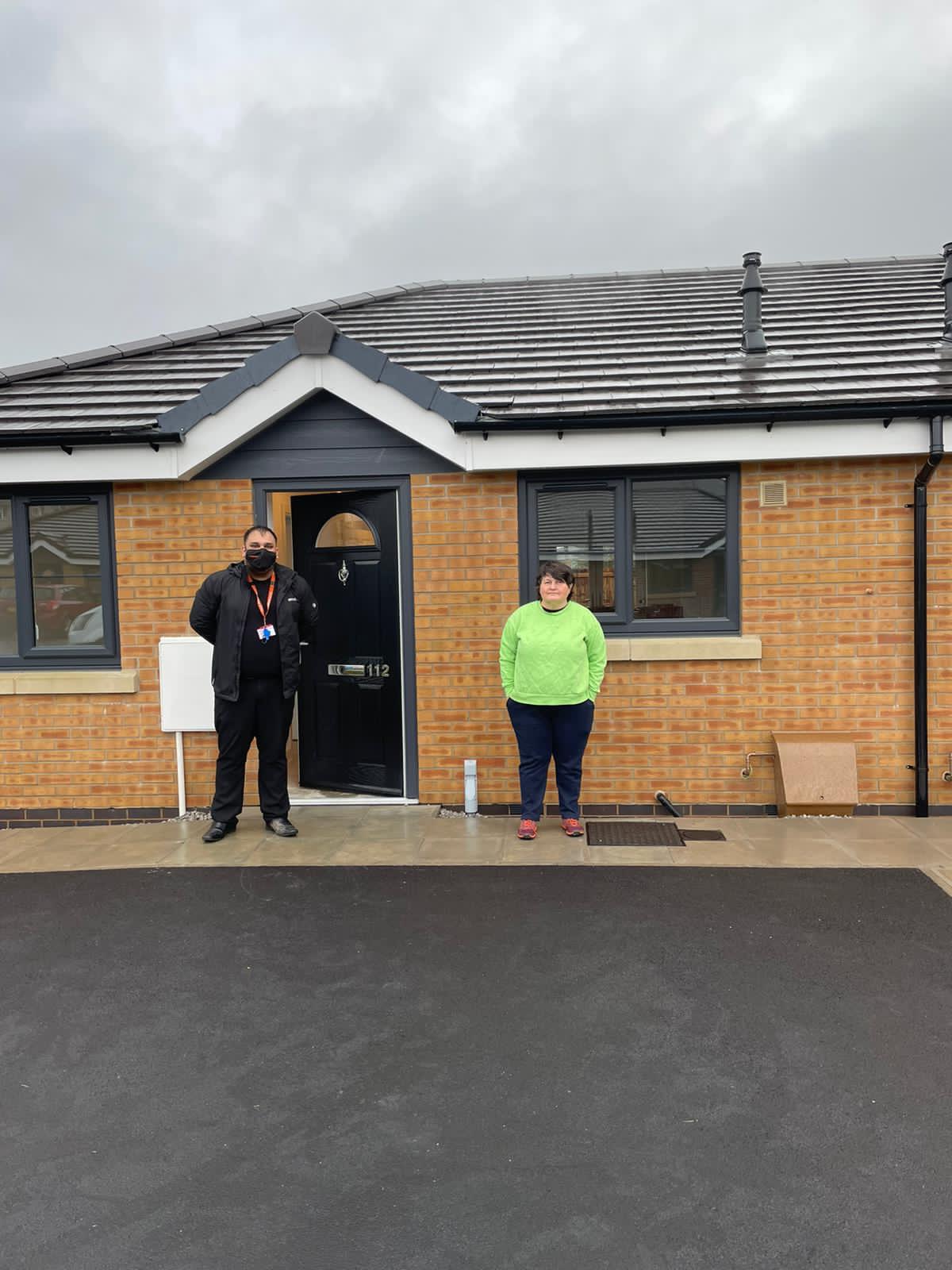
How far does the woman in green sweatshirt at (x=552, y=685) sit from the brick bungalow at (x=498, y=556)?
1.98 feet

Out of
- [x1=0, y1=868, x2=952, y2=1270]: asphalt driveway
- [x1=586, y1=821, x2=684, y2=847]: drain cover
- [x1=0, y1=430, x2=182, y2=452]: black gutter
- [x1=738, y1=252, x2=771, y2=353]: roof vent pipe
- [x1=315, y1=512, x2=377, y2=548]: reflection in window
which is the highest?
[x1=738, y1=252, x2=771, y2=353]: roof vent pipe

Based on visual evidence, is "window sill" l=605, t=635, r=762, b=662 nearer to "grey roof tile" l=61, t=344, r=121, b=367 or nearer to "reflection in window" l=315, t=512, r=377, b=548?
"reflection in window" l=315, t=512, r=377, b=548

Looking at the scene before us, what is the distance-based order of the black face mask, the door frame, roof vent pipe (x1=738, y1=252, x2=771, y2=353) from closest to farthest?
the black face mask, the door frame, roof vent pipe (x1=738, y1=252, x2=771, y2=353)

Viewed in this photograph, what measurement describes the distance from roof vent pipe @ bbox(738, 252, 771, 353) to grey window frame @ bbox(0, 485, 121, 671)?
5190 millimetres

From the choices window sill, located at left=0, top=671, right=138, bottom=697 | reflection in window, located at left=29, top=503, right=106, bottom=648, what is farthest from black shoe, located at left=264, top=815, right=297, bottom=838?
reflection in window, located at left=29, top=503, right=106, bottom=648

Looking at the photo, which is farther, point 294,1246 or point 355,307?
point 355,307

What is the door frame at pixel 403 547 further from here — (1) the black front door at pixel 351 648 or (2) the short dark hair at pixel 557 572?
(2) the short dark hair at pixel 557 572

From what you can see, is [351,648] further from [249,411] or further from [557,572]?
[557,572]

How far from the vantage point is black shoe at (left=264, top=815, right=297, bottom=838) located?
6254 mm

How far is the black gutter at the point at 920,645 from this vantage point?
21.0 feet

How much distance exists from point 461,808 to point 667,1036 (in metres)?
3.45

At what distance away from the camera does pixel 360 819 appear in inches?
→ 261

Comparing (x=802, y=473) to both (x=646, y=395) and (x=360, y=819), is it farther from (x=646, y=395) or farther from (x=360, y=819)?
(x=360, y=819)

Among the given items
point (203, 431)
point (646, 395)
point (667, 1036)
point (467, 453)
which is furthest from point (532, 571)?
point (667, 1036)
